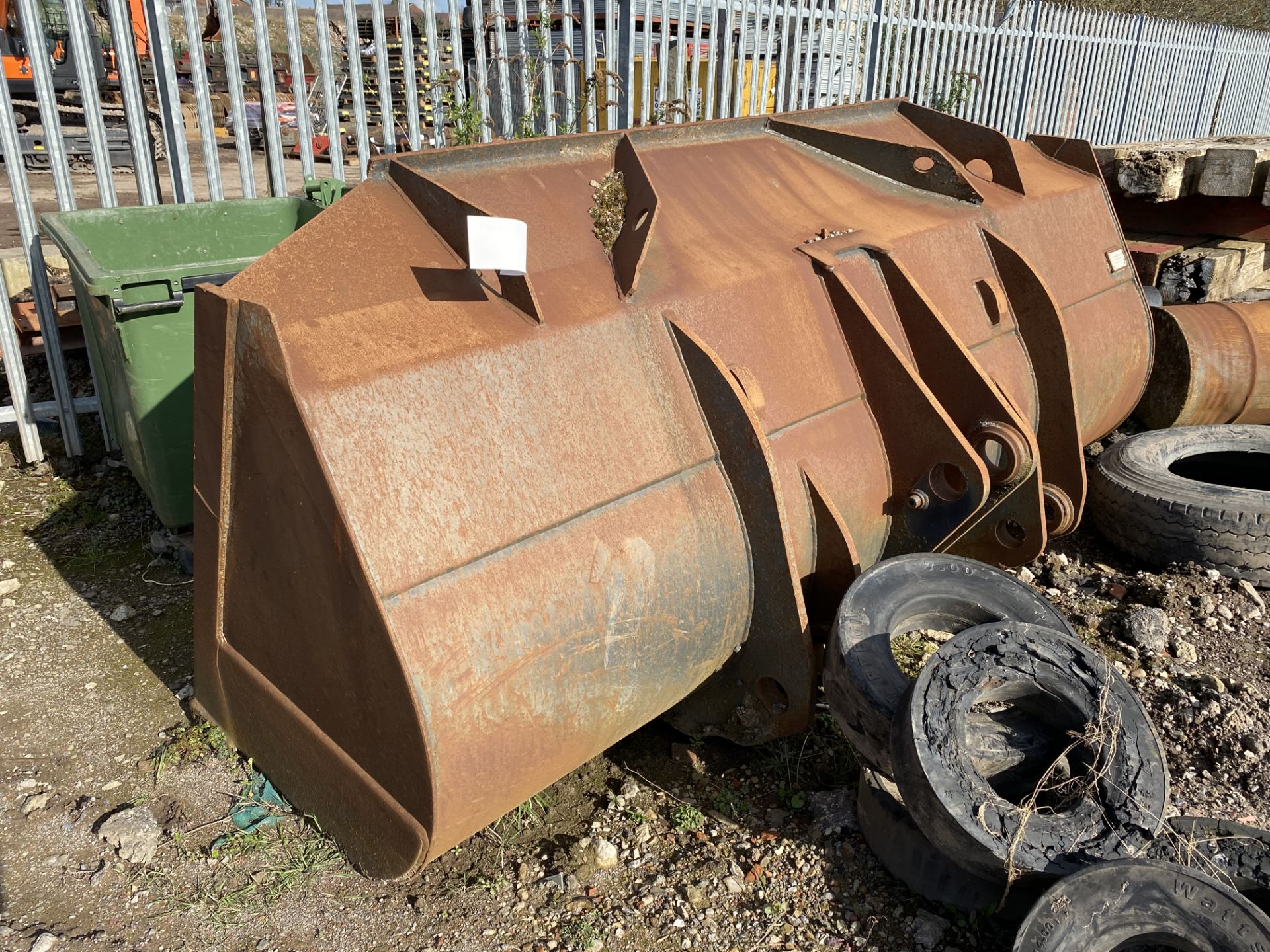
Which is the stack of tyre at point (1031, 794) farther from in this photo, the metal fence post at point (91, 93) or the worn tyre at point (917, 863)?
the metal fence post at point (91, 93)

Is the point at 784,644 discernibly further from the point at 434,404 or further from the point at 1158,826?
the point at 434,404

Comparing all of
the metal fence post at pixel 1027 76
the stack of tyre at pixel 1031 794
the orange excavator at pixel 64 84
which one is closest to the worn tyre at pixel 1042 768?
the stack of tyre at pixel 1031 794

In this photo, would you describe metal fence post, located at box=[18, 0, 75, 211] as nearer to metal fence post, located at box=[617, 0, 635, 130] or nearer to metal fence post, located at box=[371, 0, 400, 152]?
metal fence post, located at box=[371, 0, 400, 152]

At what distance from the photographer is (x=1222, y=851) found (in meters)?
2.20

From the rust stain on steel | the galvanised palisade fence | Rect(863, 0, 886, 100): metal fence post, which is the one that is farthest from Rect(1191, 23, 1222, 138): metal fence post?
the rust stain on steel

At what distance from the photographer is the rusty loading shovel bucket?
190 centimetres

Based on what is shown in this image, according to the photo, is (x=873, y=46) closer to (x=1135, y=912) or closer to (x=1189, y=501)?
(x=1189, y=501)

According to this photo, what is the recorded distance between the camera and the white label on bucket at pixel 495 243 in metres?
2.06

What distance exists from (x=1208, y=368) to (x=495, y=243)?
3.89 meters

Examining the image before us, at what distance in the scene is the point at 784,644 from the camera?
8.04ft

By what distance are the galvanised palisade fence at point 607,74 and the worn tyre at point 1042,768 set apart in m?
3.98

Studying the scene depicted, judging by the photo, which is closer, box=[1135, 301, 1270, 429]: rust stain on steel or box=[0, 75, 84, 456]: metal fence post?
box=[0, 75, 84, 456]: metal fence post

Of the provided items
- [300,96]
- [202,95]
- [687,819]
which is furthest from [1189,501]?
[202,95]

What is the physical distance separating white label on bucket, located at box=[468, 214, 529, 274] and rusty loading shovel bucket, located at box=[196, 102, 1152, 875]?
8cm
